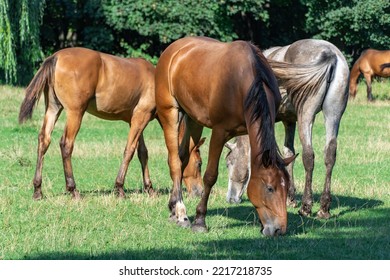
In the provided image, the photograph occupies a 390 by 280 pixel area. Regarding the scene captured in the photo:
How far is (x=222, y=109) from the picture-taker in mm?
8688

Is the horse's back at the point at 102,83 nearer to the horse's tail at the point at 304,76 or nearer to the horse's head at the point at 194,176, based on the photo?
the horse's head at the point at 194,176

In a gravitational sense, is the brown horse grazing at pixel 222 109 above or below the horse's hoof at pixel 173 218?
above

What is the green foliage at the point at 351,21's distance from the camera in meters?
34.6

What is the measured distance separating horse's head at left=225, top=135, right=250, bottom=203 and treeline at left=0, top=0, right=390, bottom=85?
728 inches

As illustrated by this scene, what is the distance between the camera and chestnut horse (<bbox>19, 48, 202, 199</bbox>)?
11.1 m

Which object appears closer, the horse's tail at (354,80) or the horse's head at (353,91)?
the horse's head at (353,91)

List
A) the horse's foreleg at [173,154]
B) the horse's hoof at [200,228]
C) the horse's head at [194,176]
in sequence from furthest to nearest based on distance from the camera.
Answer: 1. the horse's head at [194,176]
2. the horse's foreleg at [173,154]
3. the horse's hoof at [200,228]

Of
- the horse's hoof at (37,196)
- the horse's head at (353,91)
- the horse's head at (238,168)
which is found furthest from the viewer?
the horse's head at (353,91)

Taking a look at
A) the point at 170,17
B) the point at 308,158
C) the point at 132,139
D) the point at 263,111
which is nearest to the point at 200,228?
the point at 263,111

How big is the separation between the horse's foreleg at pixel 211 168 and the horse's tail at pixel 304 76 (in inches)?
64.1

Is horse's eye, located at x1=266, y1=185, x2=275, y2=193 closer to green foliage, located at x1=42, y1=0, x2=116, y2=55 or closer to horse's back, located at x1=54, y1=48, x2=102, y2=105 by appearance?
horse's back, located at x1=54, y1=48, x2=102, y2=105

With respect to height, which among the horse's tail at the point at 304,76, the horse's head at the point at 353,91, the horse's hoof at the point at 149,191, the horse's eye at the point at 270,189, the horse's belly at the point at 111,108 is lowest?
the horse's head at the point at 353,91

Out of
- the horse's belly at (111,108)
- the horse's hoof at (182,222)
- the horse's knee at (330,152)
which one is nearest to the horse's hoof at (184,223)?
Result: the horse's hoof at (182,222)
